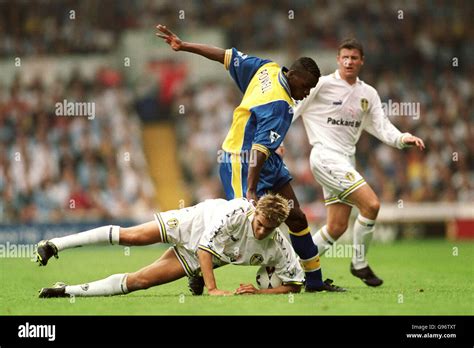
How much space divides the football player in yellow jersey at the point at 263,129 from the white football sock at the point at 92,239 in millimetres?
914

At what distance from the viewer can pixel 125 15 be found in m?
27.2

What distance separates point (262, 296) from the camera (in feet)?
31.3

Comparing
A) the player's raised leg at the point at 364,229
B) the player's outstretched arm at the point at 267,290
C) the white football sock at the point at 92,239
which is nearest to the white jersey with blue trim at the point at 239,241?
the player's outstretched arm at the point at 267,290

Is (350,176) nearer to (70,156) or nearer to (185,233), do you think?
(185,233)

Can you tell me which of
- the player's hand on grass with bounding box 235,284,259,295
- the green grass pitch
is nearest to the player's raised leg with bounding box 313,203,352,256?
the green grass pitch

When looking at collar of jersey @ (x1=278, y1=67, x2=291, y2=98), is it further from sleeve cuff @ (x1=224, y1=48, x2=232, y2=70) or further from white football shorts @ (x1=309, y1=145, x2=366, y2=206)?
white football shorts @ (x1=309, y1=145, x2=366, y2=206)

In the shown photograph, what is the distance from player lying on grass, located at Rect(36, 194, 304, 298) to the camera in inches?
367

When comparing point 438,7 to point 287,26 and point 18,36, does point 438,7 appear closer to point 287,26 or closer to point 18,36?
point 287,26

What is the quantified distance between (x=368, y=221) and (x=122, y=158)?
12.9 metres

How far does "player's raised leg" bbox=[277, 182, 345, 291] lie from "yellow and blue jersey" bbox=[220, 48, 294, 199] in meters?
0.22

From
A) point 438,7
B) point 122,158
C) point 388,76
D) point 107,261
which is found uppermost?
point 438,7

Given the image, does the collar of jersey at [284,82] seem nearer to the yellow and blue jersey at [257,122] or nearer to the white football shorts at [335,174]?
the yellow and blue jersey at [257,122]

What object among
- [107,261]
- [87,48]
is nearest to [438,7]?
[87,48]

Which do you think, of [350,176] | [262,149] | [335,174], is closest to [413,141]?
[350,176]
